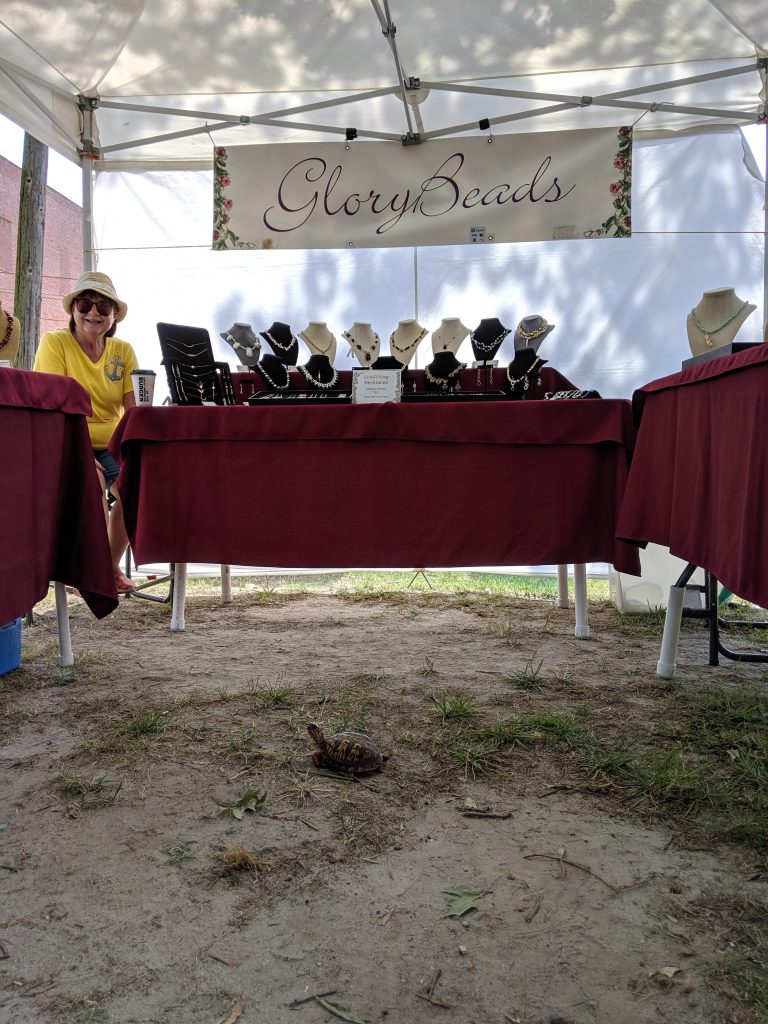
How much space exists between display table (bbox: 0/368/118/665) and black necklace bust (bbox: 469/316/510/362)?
208cm

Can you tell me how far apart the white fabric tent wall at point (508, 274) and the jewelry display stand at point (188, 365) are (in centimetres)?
145

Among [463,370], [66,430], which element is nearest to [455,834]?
[66,430]

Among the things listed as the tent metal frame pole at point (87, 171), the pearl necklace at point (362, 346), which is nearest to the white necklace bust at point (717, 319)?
the pearl necklace at point (362, 346)

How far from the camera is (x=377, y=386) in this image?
2891mm

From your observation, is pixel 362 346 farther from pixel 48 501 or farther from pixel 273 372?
pixel 48 501

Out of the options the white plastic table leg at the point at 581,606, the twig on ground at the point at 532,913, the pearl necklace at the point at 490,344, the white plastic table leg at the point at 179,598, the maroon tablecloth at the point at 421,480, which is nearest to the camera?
the twig on ground at the point at 532,913

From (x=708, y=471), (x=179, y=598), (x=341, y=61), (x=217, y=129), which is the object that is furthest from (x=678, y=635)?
(x=217, y=129)

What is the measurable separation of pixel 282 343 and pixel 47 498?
1827 millimetres

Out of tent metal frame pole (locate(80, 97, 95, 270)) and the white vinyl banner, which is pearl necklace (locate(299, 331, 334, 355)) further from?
tent metal frame pole (locate(80, 97, 95, 270))

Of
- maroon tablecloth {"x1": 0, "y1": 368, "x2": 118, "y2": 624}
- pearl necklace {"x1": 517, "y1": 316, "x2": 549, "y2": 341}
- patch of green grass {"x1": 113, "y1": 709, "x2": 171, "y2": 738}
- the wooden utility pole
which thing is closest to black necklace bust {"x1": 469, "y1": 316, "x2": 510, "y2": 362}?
pearl necklace {"x1": 517, "y1": 316, "x2": 549, "y2": 341}

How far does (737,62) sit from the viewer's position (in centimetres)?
395

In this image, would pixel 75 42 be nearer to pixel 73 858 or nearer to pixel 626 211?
pixel 626 211

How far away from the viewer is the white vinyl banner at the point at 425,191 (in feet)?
13.5

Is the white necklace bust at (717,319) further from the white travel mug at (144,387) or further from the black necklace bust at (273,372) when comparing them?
the white travel mug at (144,387)
